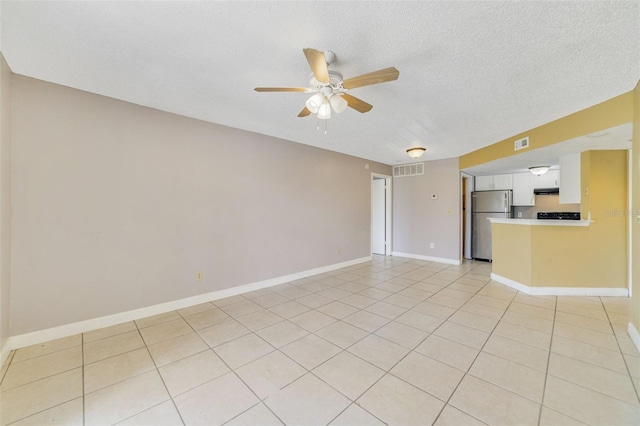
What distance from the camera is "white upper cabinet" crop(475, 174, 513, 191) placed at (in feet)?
18.4

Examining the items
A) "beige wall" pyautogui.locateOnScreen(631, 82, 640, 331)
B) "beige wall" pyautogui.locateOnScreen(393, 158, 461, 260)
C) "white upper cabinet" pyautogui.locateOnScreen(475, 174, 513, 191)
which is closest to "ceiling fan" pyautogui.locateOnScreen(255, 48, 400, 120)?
"beige wall" pyautogui.locateOnScreen(631, 82, 640, 331)

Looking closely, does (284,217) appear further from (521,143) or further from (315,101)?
(521,143)

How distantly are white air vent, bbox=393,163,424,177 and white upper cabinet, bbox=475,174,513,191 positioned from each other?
1.52m

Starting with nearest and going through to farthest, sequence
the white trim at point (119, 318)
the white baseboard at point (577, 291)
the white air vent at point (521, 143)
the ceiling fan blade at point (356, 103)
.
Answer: the ceiling fan blade at point (356, 103)
the white trim at point (119, 318)
the white baseboard at point (577, 291)
the white air vent at point (521, 143)

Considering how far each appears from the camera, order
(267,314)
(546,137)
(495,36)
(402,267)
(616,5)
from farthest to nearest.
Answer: (402,267) → (546,137) → (267,314) → (495,36) → (616,5)

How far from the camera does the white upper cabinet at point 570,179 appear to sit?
3.68 metres

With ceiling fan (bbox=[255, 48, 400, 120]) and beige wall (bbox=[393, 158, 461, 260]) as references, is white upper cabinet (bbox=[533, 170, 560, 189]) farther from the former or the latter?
ceiling fan (bbox=[255, 48, 400, 120])

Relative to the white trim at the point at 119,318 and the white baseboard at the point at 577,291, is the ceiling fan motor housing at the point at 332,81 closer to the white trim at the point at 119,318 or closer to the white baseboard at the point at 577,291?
the white trim at the point at 119,318

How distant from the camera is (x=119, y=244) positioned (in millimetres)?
2660

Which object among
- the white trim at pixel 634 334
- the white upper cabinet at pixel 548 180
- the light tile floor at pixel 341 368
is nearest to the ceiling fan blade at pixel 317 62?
the light tile floor at pixel 341 368

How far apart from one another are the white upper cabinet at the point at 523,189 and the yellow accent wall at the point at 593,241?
6.17ft

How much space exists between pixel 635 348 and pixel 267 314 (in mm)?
3514

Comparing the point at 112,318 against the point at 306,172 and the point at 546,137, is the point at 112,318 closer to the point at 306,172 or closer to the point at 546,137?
the point at 306,172

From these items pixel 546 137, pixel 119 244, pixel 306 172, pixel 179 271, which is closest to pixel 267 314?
pixel 179 271
